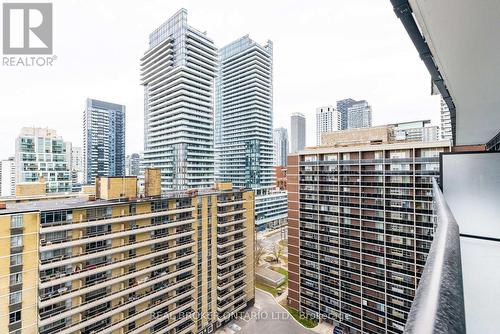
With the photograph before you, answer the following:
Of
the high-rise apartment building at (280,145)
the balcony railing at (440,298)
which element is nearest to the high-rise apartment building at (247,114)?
the high-rise apartment building at (280,145)

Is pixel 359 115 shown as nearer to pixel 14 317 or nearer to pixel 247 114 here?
pixel 247 114

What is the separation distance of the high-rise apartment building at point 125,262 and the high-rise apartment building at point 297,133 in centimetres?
12124

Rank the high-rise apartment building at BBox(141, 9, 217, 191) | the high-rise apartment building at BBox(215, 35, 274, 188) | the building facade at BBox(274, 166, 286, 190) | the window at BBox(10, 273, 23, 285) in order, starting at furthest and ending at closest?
the building facade at BBox(274, 166, 286, 190)
the high-rise apartment building at BBox(215, 35, 274, 188)
the high-rise apartment building at BBox(141, 9, 217, 191)
the window at BBox(10, 273, 23, 285)

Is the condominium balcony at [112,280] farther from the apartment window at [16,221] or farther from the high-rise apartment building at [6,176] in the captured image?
the high-rise apartment building at [6,176]

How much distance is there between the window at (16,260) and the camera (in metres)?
13.8

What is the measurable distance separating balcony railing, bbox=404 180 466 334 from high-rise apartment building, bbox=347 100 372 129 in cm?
12225

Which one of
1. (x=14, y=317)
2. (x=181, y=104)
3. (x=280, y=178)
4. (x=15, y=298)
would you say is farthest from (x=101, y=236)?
(x=280, y=178)

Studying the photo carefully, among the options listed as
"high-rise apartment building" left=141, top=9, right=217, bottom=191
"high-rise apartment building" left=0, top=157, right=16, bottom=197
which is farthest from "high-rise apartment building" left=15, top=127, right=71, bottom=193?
"high-rise apartment building" left=0, top=157, right=16, bottom=197

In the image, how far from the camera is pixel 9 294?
1362 centimetres

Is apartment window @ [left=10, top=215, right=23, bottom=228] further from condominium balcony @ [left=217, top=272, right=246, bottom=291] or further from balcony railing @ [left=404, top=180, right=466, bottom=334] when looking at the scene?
balcony railing @ [left=404, top=180, right=466, bottom=334]

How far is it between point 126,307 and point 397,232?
22905 millimetres

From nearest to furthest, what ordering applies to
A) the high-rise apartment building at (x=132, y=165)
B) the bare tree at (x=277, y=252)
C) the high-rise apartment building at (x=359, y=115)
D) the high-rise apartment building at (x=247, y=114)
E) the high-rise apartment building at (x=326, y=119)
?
the bare tree at (x=277, y=252)
the high-rise apartment building at (x=247, y=114)
the high-rise apartment building at (x=326, y=119)
the high-rise apartment building at (x=359, y=115)
the high-rise apartment building at (x=132, y=165)

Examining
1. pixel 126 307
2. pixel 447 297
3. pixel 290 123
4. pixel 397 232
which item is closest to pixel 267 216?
pixel 397 232

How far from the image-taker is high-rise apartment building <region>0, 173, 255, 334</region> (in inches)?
562
